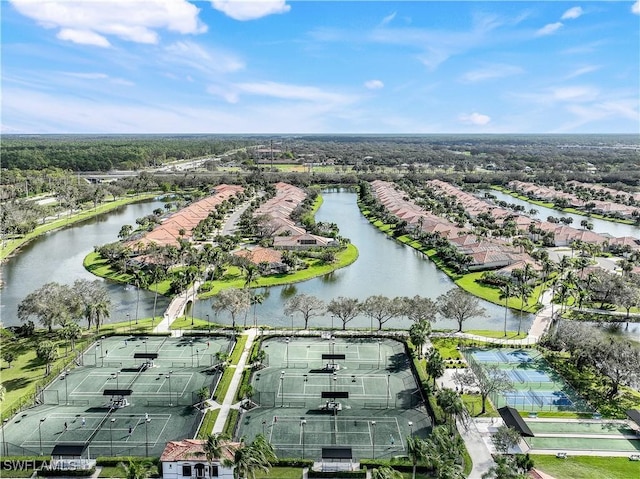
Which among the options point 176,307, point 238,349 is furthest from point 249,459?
point 176,307

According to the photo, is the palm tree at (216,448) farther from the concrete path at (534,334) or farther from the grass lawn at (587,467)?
the concrete path at (534,334)

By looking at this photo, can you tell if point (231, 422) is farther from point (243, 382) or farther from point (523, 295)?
point (523, 295)

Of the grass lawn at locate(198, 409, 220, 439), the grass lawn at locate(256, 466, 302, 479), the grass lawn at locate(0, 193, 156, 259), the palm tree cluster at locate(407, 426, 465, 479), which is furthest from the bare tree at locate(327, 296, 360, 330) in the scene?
the grass lawn at locate(0, 193, 156, 259)

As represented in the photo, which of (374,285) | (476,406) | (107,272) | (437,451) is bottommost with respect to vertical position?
(476,406)

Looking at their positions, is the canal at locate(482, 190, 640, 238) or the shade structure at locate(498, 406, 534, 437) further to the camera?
the canal at locate(482, 190, 640, 238)

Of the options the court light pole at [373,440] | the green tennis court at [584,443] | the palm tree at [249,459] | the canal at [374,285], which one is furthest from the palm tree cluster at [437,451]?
the canal at [374,285]

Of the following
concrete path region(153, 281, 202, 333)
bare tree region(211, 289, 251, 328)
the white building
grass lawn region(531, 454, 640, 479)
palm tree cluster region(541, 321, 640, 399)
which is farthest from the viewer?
concrete path region(153, 281, 202, 333)

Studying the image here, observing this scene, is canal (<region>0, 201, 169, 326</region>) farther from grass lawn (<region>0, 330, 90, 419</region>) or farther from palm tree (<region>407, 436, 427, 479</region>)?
palm tree (<region>407, 436, 427, 479</region>)
